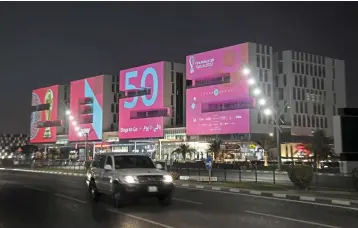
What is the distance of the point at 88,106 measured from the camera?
117 meters

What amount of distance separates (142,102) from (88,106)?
2478 centimetres

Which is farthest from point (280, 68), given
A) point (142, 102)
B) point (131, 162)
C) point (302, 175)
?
point (131, 162)

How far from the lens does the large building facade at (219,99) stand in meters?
78.0

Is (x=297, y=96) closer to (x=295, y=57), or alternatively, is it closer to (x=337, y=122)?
(x=295, y=57)

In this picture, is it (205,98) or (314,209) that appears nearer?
(314,209)

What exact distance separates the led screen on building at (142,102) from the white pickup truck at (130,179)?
76.8 m

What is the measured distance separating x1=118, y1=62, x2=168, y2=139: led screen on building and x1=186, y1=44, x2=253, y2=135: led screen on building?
9.26m

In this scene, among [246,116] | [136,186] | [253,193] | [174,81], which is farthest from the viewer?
[174,81]

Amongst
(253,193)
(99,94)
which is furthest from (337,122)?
(99,94)

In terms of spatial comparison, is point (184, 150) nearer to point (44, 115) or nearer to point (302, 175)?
point (302, 175)

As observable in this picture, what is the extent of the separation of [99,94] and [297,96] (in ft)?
173

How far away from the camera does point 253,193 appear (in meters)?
20.4

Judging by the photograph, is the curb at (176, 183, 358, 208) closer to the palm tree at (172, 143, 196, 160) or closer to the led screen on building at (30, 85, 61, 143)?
the palm tree at (172, 143, 196, 160)

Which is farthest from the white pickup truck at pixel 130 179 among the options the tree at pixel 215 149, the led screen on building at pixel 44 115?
the led screen on building at pixel 44 115
